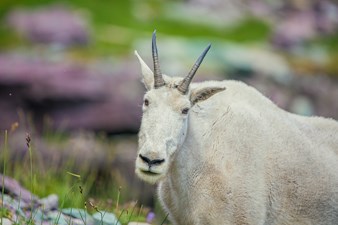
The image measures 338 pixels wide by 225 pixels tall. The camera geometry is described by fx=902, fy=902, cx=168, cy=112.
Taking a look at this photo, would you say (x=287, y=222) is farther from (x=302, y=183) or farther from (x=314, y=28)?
(x=314, y=28)

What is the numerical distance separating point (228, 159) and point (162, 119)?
0.88 metres

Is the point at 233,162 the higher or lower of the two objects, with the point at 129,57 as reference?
higher

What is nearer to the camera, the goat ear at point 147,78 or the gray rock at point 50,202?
the goat ear at point 147,78

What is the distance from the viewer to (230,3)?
1403 inches

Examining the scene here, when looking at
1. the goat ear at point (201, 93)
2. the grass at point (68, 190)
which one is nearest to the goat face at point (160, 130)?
the goat ear at point (201, 93)

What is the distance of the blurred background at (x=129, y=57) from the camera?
23.8 meters

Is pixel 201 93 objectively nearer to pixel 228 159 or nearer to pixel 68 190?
pixel 228 159

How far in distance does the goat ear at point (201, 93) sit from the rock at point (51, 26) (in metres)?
20.5

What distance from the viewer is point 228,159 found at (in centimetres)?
808

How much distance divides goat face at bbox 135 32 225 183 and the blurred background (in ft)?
26.8

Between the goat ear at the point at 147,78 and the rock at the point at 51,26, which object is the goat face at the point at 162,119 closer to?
the goat ear at the point at 147,78

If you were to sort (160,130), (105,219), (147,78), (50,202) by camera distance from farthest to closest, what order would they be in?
(50,202), (105,219), (147,78), (160,130)

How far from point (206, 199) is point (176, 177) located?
358 mm

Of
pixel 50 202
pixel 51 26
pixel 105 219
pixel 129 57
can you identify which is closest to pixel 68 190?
pixel 50 202
